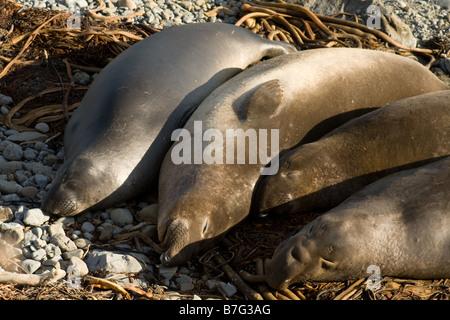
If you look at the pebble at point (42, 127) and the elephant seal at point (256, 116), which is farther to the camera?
the pebble at point (42, 127)

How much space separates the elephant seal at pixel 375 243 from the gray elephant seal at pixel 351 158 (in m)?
0.52

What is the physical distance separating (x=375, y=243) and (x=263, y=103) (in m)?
1.58

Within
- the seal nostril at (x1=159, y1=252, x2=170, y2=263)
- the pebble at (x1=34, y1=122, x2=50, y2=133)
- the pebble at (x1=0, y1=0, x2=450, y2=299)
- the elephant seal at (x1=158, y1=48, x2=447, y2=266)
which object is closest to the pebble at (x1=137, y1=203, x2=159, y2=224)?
the pebble at (x1=0, y1=0, x2=450, y2=299)

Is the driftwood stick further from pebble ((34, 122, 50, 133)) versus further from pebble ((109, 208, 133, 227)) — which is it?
pebble ((34, 122, 50, 133))

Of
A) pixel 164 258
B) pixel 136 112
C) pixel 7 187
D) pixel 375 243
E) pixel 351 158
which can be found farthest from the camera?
pixel 136 112

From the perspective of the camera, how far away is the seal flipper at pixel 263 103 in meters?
5.41

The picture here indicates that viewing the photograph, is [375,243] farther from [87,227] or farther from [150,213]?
[87,227]

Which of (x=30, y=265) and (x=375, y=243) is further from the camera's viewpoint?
(x=375, y=243)

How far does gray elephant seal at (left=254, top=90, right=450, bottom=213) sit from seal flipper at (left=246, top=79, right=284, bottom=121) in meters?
0.40

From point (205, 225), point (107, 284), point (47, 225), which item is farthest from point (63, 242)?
point (205, 225)

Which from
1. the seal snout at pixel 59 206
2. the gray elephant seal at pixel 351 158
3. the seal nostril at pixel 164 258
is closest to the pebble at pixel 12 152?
the seal snout at pixel 59 206

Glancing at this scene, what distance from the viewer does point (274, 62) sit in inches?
245

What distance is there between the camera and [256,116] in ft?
17.8

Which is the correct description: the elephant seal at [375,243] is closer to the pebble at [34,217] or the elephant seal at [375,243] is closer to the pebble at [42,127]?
the pebble at [34,217]
